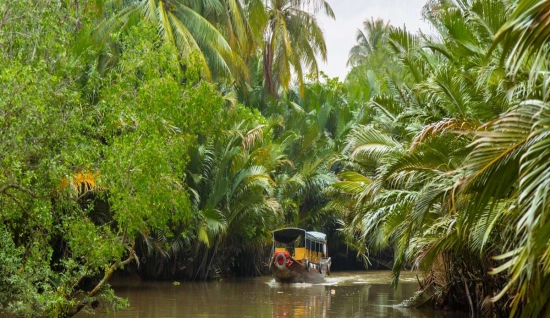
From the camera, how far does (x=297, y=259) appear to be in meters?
33.7

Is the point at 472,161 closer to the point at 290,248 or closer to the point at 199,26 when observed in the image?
the point at 199,26

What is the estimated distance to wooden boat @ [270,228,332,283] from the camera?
30.5 meters

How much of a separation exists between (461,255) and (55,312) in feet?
27.0

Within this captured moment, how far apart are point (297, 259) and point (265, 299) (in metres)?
10.4

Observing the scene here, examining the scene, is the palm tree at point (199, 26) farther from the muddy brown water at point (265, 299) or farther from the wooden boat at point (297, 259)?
the wooden boat at point (297, 259)

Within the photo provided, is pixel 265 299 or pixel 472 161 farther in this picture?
pixel 265 299

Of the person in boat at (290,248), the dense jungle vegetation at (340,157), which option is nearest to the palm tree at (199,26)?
the dense jungle vegetation at (340,157)

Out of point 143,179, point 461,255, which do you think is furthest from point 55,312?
point 461,255

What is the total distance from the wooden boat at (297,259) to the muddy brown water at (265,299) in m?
0.56

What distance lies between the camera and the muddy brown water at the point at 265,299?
1902 centimetres

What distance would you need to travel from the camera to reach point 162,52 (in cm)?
1520

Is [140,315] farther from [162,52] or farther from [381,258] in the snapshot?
[381,258]

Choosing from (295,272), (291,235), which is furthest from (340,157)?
(291,235)

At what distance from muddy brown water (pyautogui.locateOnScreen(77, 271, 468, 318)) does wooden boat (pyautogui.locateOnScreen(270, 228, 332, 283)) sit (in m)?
0.56
